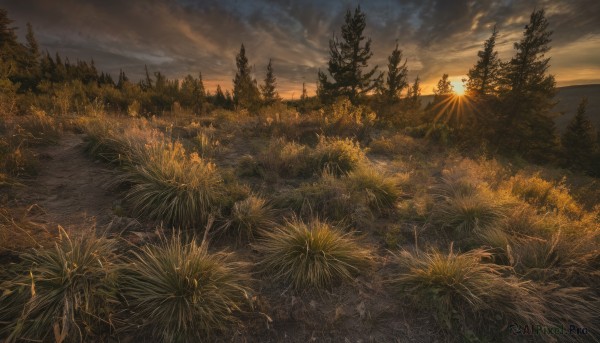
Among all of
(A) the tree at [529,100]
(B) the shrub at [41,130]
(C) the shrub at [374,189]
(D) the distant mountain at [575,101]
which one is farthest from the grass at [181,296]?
(D) the distant mountain at [575,101]

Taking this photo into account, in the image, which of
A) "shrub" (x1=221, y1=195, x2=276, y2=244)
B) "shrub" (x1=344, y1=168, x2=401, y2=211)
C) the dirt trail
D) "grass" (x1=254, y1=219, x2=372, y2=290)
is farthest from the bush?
the dirt trail

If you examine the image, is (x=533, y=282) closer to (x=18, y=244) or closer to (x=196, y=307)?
(x=196, y=307)

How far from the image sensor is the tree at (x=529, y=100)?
861 inches

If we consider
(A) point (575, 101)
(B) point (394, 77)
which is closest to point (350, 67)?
(B) point (394, 77)

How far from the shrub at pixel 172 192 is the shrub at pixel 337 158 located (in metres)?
3.06

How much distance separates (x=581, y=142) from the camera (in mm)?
28281

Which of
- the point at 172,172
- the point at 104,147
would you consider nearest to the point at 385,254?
the point at 172,172

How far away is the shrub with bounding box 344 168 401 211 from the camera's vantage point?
551cm

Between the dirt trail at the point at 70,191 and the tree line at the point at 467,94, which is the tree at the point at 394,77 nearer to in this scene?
the tree line at the point at 467,94

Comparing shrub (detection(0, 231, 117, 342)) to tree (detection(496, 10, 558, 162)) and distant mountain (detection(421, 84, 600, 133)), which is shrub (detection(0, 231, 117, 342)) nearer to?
tree (detection(496, 10, 558, 162))

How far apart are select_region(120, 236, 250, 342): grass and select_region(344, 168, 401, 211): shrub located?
10.7ft

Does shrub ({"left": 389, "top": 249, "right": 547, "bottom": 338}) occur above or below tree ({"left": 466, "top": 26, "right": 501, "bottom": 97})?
below

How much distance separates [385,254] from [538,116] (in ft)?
91.0

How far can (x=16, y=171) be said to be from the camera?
4.87 m
